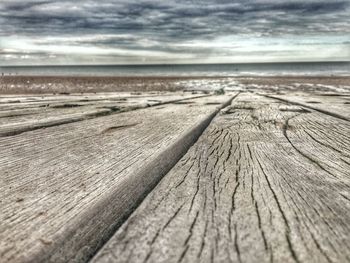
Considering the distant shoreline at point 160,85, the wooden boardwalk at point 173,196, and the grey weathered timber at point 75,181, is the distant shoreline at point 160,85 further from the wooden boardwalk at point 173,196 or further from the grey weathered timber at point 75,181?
the wooden boardwalk at point 173,196

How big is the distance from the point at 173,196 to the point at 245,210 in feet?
0.55

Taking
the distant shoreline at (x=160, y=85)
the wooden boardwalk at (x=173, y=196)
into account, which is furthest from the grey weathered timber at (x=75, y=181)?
the distant shoreline at (x=160, y=85)

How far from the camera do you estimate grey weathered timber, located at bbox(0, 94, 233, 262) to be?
0.70 metres

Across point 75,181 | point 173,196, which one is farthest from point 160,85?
point 173,196

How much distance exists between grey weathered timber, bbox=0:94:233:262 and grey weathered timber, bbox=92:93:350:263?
0.19ft

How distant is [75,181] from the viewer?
41.6 inches

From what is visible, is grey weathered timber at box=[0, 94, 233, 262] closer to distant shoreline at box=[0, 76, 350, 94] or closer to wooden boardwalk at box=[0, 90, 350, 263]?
wooden boardwalk at box=[0, 90, 350, 263]

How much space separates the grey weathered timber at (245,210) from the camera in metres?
0.63

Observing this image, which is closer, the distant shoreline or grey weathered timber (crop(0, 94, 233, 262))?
grey weathered timber (crop(0, 94, 233, 262))

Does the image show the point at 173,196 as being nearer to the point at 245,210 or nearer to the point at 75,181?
the point at 245,210

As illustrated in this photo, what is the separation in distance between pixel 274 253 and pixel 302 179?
0.46 meters

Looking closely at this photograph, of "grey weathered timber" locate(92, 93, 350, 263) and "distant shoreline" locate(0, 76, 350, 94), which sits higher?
"grey weathered timber" locate(92, 93, 350, 263)

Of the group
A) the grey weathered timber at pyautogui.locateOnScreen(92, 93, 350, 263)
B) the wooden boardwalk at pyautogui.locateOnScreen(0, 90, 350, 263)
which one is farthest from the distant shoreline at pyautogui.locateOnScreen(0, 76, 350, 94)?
the grey weathered timber at pyautogui.locateOnScreen(92, 93, 350, 263)

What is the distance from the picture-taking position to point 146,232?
2.29 ft
